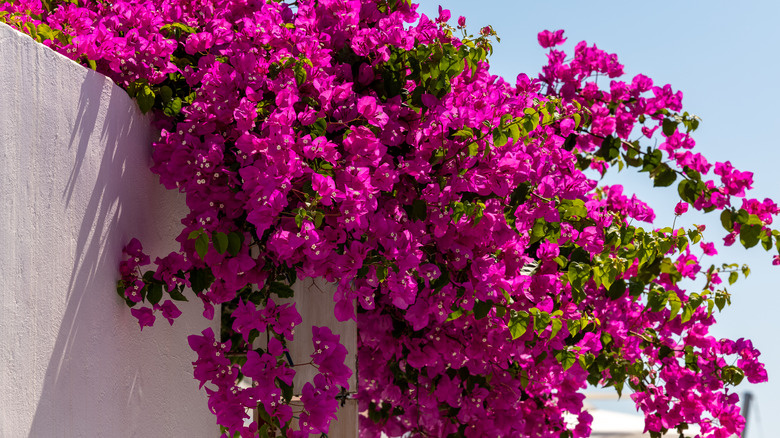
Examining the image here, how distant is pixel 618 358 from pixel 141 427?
6.07 ft

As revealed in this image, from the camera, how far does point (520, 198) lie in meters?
2.52

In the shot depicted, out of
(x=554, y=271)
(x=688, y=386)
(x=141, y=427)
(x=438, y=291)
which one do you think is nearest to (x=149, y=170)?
(x=141, y=427)

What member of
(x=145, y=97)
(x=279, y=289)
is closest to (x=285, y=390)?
(x=279, y=289)

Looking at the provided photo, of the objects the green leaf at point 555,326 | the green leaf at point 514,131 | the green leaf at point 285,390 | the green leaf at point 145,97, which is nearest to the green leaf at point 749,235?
the green leaf at point 555,326

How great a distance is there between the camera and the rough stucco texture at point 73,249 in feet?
5.92

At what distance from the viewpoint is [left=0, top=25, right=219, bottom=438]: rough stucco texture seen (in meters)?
1.80

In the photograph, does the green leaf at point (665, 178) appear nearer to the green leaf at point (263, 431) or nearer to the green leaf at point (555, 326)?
the green leaf at point (555, 326)

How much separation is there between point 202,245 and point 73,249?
0.30 meters

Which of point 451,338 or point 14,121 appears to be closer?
point 14,121

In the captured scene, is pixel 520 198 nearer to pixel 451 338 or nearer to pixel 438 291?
pixel 438 291

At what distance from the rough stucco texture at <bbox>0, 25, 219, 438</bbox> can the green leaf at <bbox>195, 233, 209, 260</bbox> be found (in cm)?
26

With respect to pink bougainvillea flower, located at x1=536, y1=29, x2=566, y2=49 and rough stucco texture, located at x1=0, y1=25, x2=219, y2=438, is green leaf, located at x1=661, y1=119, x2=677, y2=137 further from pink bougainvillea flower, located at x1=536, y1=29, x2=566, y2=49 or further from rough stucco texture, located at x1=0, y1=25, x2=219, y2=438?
rough stucco texture, located at x1=0, y1=25, x2=219, y2=438

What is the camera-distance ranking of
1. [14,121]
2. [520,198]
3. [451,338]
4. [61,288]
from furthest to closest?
[451,338] < [520,198] < [61,288] < [14,121]

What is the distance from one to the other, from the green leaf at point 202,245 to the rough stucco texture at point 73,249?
0.26m
